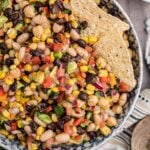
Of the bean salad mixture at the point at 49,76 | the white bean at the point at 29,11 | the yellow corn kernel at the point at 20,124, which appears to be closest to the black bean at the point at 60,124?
the bean salad mixture at the point at 49,76

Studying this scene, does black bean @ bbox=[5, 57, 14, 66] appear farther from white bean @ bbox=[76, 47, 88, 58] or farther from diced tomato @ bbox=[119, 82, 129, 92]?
diced tomato @ bbox=[119, 82, 129, 92]

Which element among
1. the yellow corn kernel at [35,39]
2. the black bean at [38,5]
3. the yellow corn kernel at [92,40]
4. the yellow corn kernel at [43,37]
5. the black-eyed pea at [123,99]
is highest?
the black bean at [38,5]

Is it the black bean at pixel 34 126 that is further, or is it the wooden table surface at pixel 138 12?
the wooden table surface at pixel 138 12

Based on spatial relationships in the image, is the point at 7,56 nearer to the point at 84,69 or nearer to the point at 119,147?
the point at 84,69

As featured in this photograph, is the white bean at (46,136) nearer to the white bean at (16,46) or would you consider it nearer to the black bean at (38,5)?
the white bean at (16,46)

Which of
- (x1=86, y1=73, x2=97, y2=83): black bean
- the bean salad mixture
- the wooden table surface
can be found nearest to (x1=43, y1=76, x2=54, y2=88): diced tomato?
the bean salad mixture

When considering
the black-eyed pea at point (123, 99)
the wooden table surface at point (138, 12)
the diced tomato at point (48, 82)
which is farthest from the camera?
the wooden table surface at point (138, 12)

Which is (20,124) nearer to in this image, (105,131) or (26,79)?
(26,79)

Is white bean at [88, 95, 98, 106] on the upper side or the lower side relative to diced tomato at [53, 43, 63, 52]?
lower
